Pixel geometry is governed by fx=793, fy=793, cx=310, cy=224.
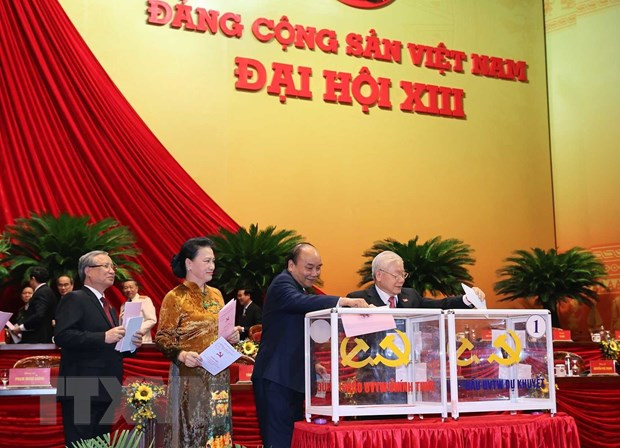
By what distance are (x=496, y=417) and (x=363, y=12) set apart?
22.7 ft

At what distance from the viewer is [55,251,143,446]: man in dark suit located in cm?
333

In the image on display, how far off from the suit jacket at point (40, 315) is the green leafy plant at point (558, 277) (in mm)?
4800

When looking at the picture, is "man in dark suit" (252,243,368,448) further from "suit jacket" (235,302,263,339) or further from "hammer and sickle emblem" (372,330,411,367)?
"suit jacket" (235,302,263,339)

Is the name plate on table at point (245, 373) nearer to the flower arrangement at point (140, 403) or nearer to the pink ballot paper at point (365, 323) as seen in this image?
the flower arrangement at point (140, 403)

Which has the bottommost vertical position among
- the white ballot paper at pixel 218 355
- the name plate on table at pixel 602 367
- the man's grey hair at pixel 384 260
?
the name plate on table at pixel 602 367

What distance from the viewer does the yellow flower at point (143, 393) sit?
398cm

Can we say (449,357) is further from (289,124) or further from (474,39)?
(474,39)

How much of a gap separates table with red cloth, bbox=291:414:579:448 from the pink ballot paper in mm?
300

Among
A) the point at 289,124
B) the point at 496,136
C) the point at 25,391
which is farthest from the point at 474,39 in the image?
the point at 25,391

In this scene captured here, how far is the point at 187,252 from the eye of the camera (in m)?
3.42

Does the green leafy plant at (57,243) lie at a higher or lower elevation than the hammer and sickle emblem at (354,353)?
higher

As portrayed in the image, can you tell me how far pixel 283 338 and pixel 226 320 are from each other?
25cm

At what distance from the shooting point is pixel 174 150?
7.89 metres

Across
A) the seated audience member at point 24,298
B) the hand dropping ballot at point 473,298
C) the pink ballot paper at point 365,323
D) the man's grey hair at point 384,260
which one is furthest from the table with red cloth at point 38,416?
the pink ballot paper at point 365,323
